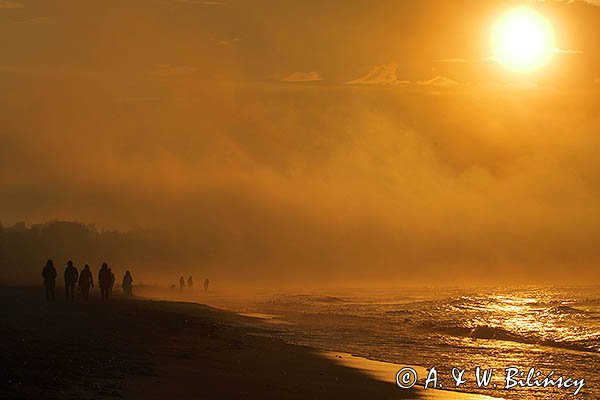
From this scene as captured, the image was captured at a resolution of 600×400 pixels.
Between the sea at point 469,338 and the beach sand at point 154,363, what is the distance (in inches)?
106

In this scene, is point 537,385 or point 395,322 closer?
point 537,385

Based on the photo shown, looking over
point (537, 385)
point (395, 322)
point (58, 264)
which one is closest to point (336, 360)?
point (537, 385)

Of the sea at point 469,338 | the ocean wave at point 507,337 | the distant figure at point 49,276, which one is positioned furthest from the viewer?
the distant figure at point 49,276

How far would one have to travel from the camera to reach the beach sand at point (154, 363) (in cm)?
1912

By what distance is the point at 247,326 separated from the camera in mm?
44281

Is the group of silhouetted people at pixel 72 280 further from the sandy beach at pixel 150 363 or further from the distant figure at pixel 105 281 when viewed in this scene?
the sandy beach at pixel 150 363

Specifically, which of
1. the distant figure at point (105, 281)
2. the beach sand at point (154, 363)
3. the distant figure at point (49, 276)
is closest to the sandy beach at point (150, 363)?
the beach sand at point (154, 363)

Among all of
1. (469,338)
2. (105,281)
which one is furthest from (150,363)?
(105,281)

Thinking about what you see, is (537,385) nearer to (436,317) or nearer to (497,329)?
(497,329)

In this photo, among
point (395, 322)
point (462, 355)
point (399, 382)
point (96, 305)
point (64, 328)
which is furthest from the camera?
point (395, 322)

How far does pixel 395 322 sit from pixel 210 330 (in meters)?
17.8

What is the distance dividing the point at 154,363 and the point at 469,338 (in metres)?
21.6

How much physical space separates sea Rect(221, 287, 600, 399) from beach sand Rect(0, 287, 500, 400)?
270 cm

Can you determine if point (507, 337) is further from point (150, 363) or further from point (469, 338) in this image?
point (150, 363)
